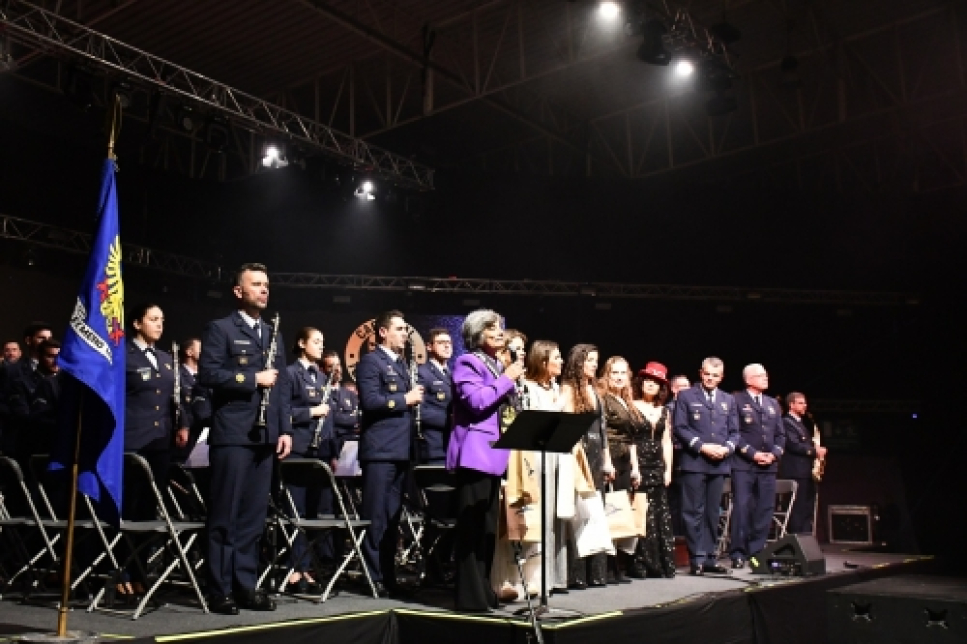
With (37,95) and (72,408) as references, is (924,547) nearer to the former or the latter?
(72,408)

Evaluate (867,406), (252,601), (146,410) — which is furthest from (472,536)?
(867,406)

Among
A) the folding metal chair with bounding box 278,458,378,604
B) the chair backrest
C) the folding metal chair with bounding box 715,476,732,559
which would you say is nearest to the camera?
the folding metal chair with bounding box 278,458,378,604

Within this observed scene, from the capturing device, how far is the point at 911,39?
12.9m

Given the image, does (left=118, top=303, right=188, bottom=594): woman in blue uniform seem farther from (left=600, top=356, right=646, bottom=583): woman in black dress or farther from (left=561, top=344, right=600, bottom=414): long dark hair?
(left=600, top=356, right=646, bottom=583): woman in black dress

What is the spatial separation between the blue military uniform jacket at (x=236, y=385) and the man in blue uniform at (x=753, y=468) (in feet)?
14.8

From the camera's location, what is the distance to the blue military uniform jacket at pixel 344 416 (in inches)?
348

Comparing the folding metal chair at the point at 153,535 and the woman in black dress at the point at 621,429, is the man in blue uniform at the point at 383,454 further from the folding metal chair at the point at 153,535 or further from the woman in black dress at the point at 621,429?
the woman in black dress at the point at 621,429

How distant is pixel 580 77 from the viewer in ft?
44.9

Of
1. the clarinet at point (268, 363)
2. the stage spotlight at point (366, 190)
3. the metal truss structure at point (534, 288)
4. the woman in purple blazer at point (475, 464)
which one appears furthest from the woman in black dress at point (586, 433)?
the stage spotlight at point (366, 190)

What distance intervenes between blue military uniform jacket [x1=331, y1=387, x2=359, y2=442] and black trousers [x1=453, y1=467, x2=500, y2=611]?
141 inches

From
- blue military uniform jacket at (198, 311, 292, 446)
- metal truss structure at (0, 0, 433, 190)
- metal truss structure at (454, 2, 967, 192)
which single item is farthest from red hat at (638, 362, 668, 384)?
metal truss structure at (0, 0, 433, 190)

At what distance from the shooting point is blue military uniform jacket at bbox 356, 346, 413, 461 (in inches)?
243

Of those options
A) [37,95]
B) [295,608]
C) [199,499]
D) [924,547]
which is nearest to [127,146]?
[37,95]

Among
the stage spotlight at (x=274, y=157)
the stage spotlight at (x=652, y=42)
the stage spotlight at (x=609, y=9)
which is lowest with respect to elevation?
the stage spotlight at (x=274, y=157)
